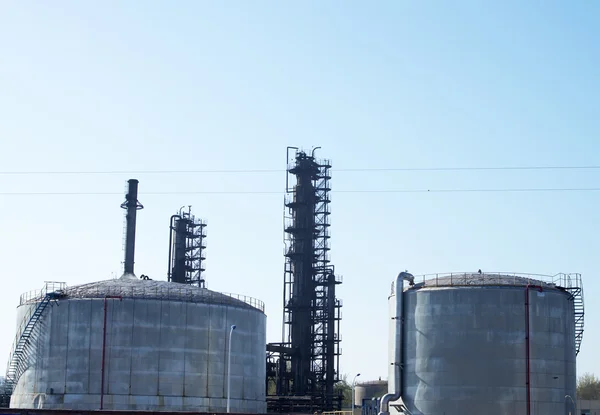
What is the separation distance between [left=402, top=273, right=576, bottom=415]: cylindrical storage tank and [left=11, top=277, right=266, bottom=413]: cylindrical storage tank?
13681 millimetres

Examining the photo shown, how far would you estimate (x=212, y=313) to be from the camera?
61.7 metres

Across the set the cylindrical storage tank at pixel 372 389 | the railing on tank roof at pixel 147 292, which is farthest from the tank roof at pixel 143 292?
the cylindrical storage tank at pixel 372 389

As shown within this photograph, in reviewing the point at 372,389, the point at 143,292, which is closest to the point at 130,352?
the point at 143,292

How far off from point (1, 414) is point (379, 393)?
5860 centimetres

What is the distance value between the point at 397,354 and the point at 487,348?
524 cm

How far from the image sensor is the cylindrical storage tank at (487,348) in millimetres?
50750

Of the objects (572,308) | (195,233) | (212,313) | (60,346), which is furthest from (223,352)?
(195,233)

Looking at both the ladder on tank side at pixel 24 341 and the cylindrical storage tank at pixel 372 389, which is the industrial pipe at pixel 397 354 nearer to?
the ladder on tank side at pixel 24 341

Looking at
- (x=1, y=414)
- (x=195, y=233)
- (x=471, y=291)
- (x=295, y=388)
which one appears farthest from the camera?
(x=195, y=233)

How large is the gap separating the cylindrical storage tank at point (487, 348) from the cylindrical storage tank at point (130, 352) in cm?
1368

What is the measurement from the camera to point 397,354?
2116 inches

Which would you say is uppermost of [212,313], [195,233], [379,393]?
[195,233]

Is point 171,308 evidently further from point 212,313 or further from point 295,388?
point 295,388

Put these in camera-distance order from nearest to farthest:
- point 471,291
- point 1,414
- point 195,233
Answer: point 1,414
point 471,291
point 195,233
